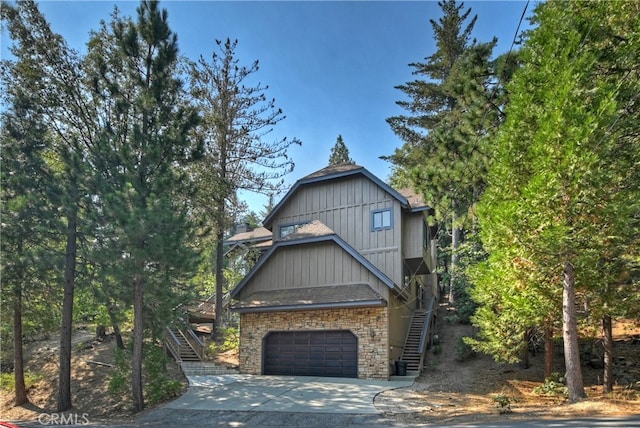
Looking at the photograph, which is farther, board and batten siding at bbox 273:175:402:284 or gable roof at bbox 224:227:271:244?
gable roof at bbox 224:227:271:244

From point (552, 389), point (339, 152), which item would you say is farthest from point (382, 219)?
point (339, 152)

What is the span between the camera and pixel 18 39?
13703mm

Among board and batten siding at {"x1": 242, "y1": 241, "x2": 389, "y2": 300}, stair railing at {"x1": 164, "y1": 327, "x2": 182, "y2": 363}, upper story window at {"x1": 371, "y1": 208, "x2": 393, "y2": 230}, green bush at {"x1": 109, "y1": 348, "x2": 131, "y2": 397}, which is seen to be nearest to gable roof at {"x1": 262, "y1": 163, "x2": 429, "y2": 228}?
upper story window at {"x1": 371, "y1": 208, "x2": 393, "y2": 230}

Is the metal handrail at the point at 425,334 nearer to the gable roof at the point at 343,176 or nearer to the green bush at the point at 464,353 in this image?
the green bush at the point at 464,353

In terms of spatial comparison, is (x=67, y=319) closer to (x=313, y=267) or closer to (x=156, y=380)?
(x=156, y=380)

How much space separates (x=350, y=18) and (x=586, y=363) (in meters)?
13.6

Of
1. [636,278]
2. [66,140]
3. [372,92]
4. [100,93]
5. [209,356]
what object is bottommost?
[209,356]

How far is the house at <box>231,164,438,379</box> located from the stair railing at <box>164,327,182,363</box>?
2.53 metres

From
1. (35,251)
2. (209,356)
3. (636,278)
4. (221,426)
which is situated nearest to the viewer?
(221,426)

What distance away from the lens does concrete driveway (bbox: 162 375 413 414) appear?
10.2m

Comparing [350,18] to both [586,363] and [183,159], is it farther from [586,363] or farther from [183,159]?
[586,363]

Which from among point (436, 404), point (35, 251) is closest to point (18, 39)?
point (35, 251)

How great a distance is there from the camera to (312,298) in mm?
15359

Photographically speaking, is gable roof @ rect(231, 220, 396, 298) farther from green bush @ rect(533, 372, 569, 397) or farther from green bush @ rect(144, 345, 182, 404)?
green bush @ rect(533, 372, 569, 397)
